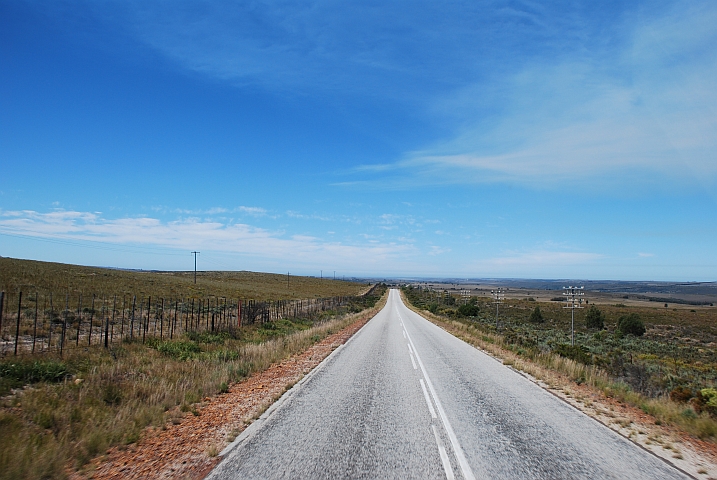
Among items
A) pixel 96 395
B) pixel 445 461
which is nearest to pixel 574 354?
pixel 445 461

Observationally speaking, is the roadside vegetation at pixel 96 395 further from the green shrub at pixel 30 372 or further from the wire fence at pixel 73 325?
the wire fence at pixel 73 325

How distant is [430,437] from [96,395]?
6.72 m

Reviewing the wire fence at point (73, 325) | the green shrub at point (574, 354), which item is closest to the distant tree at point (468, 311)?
the wire fence at point (73, 325)

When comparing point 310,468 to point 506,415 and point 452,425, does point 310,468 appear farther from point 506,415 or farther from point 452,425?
point 506,415

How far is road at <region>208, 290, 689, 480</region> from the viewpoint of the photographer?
5.27m

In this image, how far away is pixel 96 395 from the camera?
8352 millimetres

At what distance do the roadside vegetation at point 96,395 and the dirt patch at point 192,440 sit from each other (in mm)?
215

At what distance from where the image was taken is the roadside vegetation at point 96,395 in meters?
5.54

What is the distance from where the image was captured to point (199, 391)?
31.1 ft

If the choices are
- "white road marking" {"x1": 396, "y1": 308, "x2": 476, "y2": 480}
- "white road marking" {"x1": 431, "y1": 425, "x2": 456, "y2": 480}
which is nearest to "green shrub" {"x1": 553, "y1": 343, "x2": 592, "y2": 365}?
"white road marking" {"x1": 396, "y1": 308, "x2": 476, "y2": 480}

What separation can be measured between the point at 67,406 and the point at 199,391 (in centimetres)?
268

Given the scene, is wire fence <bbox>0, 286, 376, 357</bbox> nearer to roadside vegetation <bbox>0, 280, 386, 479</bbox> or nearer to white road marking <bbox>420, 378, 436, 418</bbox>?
roadside vegetation <bbox>0, 280, 386, 479</bbox>

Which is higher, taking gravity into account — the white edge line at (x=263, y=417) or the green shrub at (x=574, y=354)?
the white edge line at (x=263, y=417)

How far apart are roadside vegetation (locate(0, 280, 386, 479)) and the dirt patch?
215 mm
